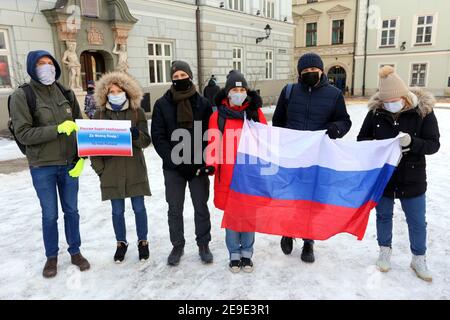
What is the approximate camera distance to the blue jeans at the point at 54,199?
10.7 feet

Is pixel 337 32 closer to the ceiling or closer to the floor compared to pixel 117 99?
closer to the ceiling

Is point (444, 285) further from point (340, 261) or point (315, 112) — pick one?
point (315, 112)

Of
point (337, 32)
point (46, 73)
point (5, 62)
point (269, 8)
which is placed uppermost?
point (269, 8)

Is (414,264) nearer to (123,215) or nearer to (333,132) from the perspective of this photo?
(333,132)

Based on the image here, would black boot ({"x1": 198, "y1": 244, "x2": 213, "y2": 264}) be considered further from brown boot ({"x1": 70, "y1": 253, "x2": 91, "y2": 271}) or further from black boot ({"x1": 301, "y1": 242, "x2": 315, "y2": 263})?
brown boot ({"x1": 70, "y1": 253, "x2": 91, "y2": 271})

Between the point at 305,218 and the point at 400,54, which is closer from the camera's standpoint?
the point at 305,218

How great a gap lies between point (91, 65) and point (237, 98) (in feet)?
38.4

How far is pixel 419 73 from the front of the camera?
2794cm

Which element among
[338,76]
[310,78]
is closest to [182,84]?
[310,78]

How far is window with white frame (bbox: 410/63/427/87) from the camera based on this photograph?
27.7 metres

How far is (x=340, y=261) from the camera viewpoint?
3.65m

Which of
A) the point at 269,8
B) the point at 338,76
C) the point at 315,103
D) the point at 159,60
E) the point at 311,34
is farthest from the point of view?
the point at 311,34

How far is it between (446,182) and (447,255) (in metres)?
3.02
